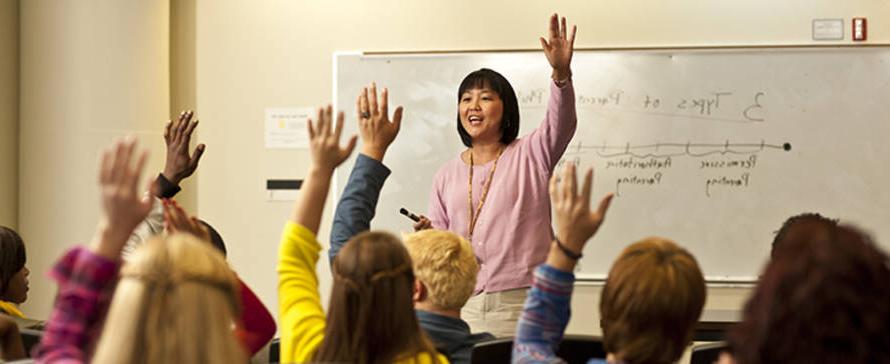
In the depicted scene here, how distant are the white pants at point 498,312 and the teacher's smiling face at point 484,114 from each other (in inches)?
22.0

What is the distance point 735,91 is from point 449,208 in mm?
2015

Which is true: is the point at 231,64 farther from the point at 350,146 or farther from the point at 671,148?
the point at 350,146

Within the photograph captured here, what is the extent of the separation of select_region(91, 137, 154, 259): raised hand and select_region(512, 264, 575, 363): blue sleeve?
68cm

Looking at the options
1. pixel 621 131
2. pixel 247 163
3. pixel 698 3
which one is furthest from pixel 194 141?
pixel 698 3

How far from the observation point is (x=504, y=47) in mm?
5188

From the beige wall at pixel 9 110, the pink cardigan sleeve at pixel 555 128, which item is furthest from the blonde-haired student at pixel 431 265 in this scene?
the beige wall at pixel 9 110

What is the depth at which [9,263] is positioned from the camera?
122 inches

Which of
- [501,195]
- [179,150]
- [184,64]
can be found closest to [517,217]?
[501,195]

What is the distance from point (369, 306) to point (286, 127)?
12.2 ft

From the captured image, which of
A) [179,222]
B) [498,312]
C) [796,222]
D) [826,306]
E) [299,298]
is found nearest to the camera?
[826,306]

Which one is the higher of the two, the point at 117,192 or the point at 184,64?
the point at 184,64

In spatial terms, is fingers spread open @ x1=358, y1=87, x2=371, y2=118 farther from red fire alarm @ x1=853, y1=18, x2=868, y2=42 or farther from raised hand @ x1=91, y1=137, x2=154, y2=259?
red fire alarm @ x1=853, y1=18, x2=868, y2=42

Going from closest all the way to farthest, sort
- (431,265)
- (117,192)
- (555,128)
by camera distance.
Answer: (117,192), (431,265), (555,128)

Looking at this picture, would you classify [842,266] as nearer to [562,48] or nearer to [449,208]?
[562,48]
